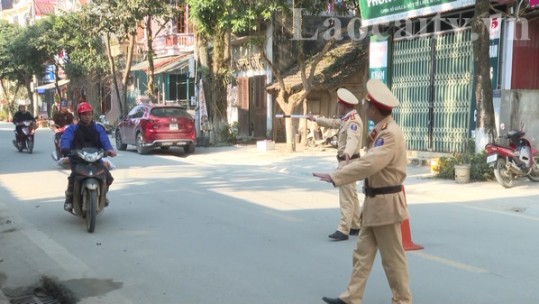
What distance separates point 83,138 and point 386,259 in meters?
4.94

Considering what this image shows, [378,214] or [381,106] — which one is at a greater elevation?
[381,106]

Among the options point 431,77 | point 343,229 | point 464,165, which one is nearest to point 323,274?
point 343,229

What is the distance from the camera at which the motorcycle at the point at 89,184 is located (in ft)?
23.7

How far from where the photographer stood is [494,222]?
7.86m

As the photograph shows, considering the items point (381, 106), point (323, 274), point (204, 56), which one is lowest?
point (323, 274)

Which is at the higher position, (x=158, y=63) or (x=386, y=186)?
(x=158, y=63)

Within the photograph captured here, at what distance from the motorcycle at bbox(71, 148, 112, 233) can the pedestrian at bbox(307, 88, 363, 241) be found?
287 cm

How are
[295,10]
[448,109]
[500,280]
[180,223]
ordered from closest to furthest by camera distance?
1. [500,280]
2. [180,223]
3. [448,109]
4. [295,10]

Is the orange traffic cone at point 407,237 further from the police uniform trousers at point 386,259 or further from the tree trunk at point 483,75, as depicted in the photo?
the tree trunk at point 483,75

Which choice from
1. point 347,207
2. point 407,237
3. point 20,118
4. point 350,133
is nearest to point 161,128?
point 20,118

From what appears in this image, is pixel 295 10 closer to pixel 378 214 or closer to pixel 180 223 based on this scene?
pixel 180 223

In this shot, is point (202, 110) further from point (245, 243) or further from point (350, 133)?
point (350, 133)

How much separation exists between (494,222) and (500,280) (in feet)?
9.38

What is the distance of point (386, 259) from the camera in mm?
4102
